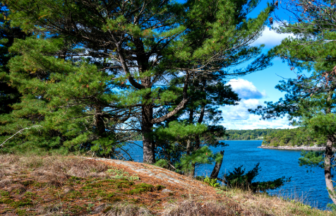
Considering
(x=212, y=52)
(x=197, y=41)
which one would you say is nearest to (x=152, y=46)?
(x=197, y=41)

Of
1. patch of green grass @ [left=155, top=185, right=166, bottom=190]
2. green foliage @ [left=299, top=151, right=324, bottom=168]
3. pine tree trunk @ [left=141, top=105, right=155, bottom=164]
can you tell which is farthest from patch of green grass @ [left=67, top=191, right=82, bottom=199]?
green foliage @ [left=299, top=151, right=324, bottom=168]

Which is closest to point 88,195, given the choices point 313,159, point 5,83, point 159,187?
point 159,187

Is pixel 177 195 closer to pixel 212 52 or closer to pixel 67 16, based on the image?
pixel 212 52

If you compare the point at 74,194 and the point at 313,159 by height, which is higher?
the point at 74,194

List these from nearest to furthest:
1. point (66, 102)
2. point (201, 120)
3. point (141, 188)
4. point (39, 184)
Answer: point (39, 184)
point (141, 188)
point (66, 102)
point (201, 120)

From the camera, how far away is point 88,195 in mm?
2766

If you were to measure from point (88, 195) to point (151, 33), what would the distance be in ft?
16.9

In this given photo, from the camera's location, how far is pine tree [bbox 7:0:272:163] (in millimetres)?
6449

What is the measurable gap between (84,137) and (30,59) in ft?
10.4

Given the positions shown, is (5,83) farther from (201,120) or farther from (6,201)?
(6,201)

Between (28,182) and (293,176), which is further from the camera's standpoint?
(293,176)

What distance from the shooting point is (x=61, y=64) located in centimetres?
708

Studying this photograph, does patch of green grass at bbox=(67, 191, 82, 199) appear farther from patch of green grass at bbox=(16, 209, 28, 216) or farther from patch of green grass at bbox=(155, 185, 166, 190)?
patch of green grass at bbox=(155, 185, 166, 190)

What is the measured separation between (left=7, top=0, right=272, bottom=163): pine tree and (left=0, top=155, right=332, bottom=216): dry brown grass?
3213mm
